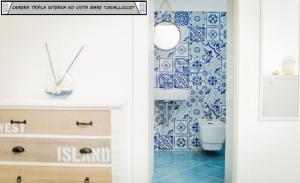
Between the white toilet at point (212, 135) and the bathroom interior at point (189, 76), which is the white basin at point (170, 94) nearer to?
the bathroom interior at point (189, 76)

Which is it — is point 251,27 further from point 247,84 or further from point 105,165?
point 105,165

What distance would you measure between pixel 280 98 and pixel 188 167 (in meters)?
1.86

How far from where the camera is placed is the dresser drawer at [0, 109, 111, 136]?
7.66 feet

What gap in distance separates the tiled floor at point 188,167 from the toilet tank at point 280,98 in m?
→ 1.27

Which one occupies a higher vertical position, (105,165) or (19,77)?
(19,77)

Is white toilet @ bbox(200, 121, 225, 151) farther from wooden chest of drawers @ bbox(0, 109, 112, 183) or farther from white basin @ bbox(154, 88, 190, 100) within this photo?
wooden chest of drawers @ bbox(0, 109, 112, 183)

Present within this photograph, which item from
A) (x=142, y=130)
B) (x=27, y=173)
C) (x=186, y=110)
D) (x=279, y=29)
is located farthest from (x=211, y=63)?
(x=27, y=173)

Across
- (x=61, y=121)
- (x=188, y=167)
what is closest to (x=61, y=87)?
(x=61, y=121)

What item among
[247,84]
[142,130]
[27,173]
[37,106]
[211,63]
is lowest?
[27,173]

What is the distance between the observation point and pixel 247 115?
278 cm

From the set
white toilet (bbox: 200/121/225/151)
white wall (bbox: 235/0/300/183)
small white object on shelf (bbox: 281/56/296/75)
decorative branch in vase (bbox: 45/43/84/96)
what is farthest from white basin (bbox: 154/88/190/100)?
decorative branch in vase (bbox: 45/43/84/96)

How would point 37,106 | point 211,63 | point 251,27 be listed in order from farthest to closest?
point 211,63
point 251,27
point 37,106

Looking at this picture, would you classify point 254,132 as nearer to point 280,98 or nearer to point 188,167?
point 280,98

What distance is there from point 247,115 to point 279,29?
0.82 m
